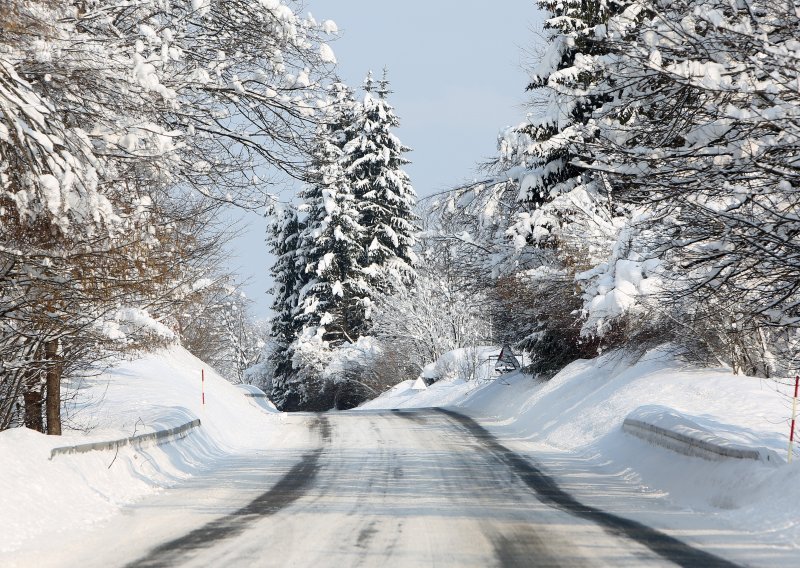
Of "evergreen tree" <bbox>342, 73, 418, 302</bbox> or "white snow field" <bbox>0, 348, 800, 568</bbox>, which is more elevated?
"evergreen tree" <bbox>342, 73, 418, 302</bbox>

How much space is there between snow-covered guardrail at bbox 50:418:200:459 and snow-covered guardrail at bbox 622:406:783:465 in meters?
7.35

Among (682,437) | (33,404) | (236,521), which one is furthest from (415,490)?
(33,404)

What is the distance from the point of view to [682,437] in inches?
466

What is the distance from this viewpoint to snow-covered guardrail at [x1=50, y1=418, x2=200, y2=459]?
9852 millimetres

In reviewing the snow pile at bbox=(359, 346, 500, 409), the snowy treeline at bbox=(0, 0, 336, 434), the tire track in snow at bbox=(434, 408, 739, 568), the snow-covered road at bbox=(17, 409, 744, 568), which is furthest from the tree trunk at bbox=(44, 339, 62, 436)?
the snow pile at bbox=(359, 346, 500, 409)

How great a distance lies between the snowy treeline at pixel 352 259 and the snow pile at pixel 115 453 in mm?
25850

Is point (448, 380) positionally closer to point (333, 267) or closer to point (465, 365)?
point (465, 365)

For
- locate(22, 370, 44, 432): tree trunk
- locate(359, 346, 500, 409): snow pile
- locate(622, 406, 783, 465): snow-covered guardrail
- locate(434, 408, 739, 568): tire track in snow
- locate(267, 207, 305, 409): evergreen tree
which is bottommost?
locate(434, 408, 739, 568): tire track in snow

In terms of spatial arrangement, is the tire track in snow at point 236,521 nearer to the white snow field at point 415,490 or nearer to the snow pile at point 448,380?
the white snow field at point 415,490

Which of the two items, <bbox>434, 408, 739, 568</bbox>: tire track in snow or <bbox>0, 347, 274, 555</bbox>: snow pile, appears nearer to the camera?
<bbox>434, 408, 739, 568</bbox>: tire track in snow

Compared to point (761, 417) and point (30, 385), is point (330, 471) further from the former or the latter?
point (761, 417)

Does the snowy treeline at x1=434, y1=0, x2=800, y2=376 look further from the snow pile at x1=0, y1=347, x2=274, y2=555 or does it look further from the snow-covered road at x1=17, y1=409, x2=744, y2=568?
the snow pile at x1=0, y1=347, x2=274, y2=555

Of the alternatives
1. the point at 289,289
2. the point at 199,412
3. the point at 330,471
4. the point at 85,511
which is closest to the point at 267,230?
the point at 289,289

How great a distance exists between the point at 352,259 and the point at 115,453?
1587 inches
